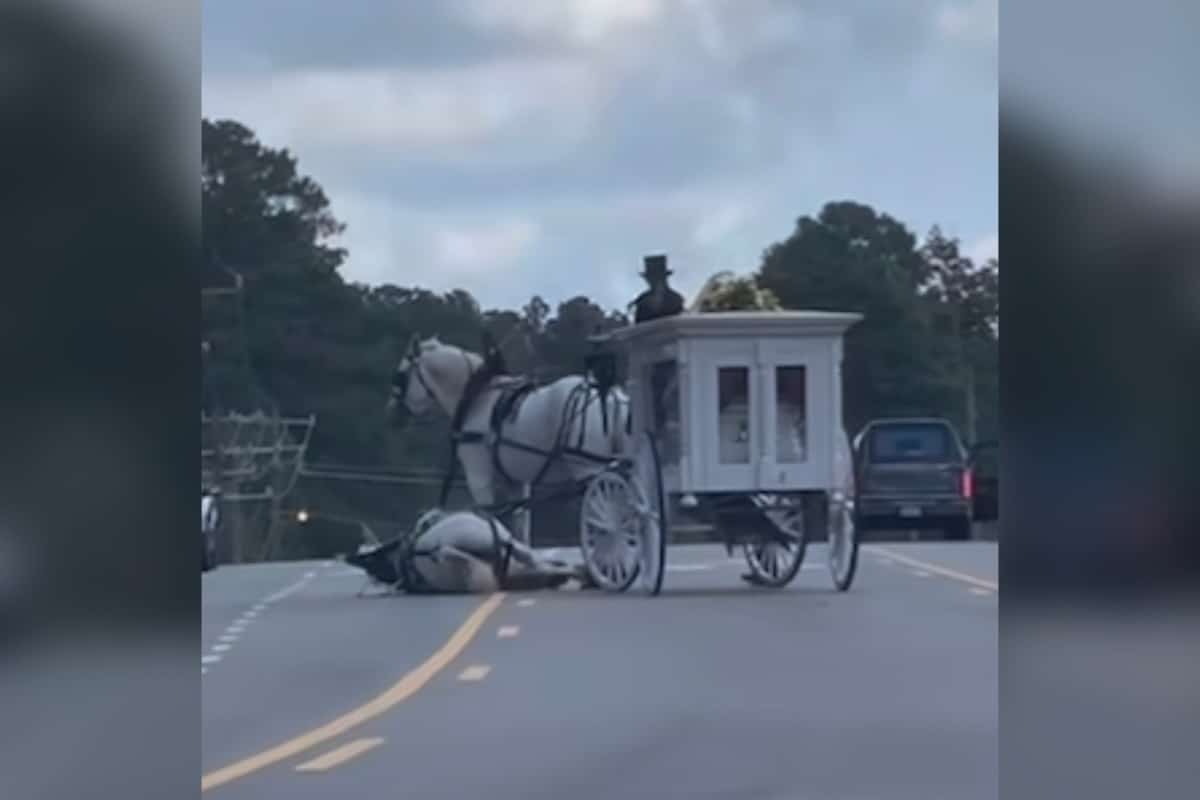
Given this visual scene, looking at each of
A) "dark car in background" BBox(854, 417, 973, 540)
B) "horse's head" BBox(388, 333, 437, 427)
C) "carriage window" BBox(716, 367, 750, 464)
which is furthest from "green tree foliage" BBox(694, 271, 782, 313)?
"dark car in background" BBox(854, 417, 973, 540)

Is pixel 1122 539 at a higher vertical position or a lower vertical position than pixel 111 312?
lower

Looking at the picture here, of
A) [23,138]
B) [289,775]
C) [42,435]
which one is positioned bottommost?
[289,775]

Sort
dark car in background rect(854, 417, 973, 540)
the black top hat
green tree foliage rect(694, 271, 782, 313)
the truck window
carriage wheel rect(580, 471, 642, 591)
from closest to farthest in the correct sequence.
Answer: the black top hat
green tree foliage rect(694, 271, 782, 313)
carriage wheel rect(580, 471, 642, 591)
the truck window
dark car in background rect(854, 417, 973, 540)

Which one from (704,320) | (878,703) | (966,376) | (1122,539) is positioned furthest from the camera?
(704,320)

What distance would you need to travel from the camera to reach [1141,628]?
414 centimetres

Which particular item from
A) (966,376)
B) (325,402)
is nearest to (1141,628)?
(966,376)

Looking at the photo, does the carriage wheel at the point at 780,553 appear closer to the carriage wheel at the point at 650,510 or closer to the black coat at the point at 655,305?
the carriage wheel at the point at 650,510

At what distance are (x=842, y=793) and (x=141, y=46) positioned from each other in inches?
107

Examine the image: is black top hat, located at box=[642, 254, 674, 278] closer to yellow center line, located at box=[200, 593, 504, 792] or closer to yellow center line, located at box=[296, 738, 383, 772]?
yellow center line, located at box=[200, 593, 504, 792]

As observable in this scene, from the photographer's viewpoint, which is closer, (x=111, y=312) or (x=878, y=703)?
(x=111, y=312)

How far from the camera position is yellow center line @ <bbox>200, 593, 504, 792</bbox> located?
21.0 ft

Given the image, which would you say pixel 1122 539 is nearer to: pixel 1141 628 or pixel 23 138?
pixel 1141 628

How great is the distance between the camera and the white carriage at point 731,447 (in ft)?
42.0

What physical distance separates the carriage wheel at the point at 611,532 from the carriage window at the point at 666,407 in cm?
42
